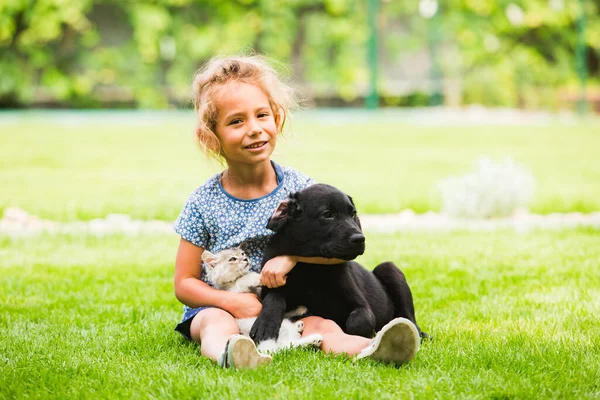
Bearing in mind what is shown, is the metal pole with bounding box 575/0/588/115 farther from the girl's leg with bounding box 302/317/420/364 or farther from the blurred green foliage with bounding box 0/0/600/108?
the girl's leg with bounding box 302/317/420/364

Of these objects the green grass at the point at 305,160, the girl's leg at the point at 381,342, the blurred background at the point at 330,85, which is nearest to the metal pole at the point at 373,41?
the blurred background at the point at 330,85

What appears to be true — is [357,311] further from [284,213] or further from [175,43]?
[175,43]

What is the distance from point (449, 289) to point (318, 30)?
653 inches

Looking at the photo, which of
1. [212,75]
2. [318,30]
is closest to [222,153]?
[212,75]

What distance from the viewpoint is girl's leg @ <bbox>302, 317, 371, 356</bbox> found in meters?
3.16

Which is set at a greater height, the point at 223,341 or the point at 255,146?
the point at 255,146

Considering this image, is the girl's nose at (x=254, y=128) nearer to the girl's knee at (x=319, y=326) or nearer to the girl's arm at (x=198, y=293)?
the girl's arm at (x=198, y=293)

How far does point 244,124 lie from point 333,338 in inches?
43.1

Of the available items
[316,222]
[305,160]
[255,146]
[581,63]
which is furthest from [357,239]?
[581,63]

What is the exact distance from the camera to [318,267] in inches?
132

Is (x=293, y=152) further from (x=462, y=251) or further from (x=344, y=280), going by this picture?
(x=344, y=280)

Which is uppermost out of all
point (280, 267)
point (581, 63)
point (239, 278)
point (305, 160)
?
point (581, 63)

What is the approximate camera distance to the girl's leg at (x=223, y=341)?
2.95 m

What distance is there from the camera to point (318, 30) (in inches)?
810
